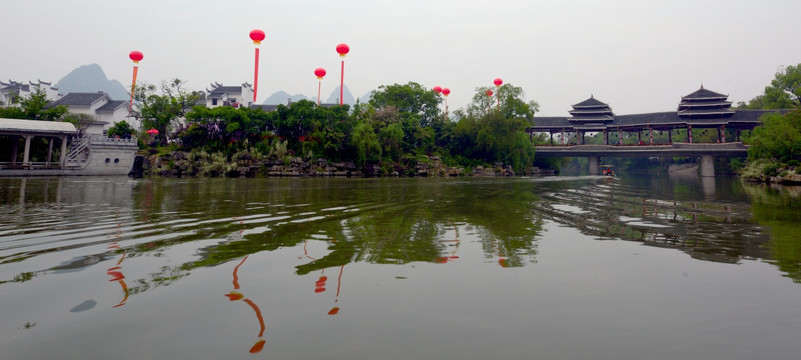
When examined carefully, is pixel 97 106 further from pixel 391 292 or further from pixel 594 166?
pixel 594 166

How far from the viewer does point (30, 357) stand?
1732mm

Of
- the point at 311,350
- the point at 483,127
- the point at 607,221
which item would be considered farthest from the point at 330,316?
the point at 483,127

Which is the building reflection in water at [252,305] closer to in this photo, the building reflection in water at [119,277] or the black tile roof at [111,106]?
the building reflection in water at [119,277]

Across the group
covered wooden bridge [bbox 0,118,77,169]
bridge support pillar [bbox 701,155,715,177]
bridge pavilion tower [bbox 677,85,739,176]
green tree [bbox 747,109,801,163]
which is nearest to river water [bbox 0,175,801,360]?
green tree [bbox 747,109,801,163]

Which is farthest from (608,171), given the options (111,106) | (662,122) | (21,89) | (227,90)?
(21,89)

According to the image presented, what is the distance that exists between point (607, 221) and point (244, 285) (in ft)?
20.4

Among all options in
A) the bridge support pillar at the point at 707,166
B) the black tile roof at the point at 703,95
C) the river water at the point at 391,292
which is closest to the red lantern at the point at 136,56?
the river water at the point at 391,292

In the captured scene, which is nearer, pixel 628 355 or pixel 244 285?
pixel 628 355

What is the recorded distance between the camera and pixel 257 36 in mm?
38375

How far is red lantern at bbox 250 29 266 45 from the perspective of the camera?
38016 millimetres

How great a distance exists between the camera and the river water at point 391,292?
1929 mm

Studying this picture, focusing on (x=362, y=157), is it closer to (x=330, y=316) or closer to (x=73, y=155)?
(x=73, y=155)

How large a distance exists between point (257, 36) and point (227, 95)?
21021mm

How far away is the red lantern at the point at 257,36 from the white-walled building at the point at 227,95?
18.2 m
